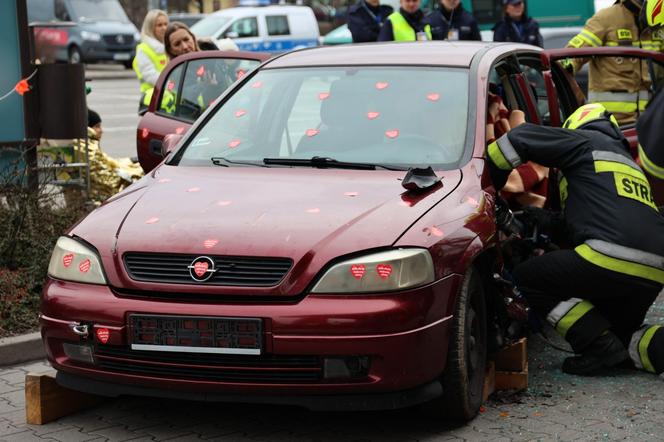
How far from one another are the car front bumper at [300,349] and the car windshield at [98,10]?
26482 mm

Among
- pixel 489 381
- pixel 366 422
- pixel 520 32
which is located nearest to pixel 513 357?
pixel 489 381

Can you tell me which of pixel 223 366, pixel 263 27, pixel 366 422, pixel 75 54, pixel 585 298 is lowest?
pixel 75 54

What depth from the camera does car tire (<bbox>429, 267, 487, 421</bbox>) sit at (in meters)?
4.67

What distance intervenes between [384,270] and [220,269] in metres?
0.62

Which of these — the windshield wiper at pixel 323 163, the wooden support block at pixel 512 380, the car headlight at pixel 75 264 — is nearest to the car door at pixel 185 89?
the windshield wiper at pixel 323 163

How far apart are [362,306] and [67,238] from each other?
1.33 m

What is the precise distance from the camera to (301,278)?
173 inches

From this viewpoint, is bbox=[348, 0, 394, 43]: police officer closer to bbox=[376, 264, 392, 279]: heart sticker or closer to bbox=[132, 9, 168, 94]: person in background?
bbox=[132, 9, 168, 94]: person in background

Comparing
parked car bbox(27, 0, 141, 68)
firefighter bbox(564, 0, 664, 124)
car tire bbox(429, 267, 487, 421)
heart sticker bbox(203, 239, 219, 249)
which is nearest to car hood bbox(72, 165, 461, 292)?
heart sticker bbox(203, 239, 219, 249)

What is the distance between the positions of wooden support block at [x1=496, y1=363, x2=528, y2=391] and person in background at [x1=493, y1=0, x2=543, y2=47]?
23.6ft

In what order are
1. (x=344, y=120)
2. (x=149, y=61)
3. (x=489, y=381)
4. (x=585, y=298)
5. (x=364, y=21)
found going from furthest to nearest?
(x=364, y=21) → (x=149, y=61) → (x=585, y=298) → (x=344, y=120) → (x=489, y=381)

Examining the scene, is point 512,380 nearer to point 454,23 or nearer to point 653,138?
point 653,138

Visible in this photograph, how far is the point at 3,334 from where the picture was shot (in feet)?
20.2

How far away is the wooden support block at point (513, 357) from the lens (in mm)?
5379
